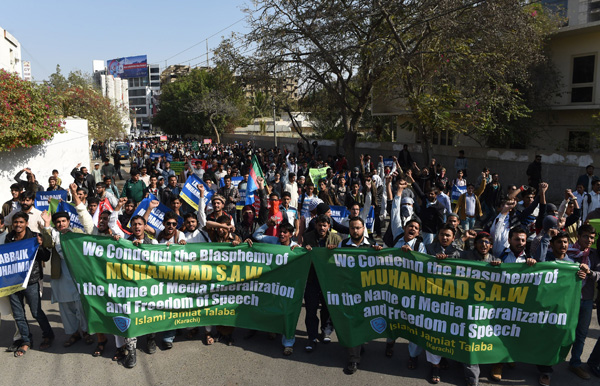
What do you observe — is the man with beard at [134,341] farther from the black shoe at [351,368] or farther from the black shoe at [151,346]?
the black shoe at [351,368]

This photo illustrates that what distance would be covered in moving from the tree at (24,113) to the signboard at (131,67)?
122 meters

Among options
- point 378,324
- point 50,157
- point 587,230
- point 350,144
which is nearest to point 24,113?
point 50,157

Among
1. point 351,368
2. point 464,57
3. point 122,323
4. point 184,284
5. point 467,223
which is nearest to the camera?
point 351,368

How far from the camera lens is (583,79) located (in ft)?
59.0

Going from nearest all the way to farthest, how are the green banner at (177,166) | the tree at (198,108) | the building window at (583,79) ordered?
the green banner at (177,166) → the building window at (583,79) → the tree at (198,108)

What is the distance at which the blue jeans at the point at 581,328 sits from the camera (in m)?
4.68

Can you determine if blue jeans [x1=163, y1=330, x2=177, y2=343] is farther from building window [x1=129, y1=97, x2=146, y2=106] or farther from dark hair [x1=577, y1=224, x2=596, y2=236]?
building window [x1=129, y1=97, x2=146, y2=106]

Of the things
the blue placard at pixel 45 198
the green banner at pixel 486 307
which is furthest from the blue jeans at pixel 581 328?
the blue placard at pixel 45 198

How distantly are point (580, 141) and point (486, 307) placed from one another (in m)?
16.0

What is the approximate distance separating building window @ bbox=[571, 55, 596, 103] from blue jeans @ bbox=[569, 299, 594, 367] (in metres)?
15.9

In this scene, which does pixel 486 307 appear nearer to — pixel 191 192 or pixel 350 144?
pixel 191 192

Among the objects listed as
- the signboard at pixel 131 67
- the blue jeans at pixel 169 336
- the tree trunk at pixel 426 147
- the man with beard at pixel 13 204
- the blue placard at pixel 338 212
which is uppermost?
the signboard at pixel 131 67

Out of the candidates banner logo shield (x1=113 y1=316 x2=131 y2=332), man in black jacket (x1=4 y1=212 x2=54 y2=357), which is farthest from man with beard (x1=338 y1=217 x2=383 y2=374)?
man in black jacket (x1=4 y1=212 x2=54 y2=357)

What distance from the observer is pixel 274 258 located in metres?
5.30
